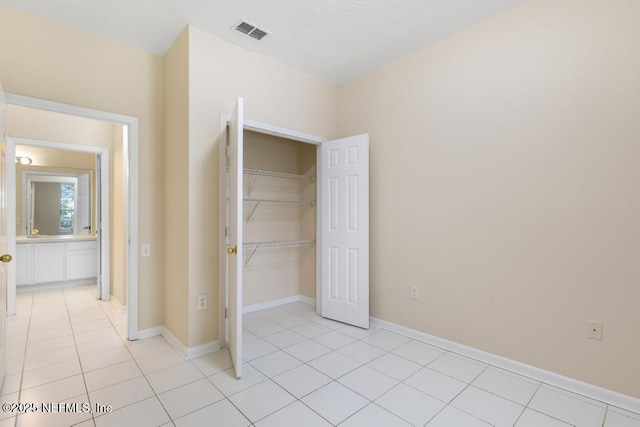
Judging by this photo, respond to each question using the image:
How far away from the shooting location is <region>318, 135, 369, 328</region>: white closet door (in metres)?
3.27

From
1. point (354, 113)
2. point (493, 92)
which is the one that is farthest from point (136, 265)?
point (493, 92)

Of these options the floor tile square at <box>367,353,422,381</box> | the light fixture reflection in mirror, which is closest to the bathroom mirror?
the light fixture reflection in mirror

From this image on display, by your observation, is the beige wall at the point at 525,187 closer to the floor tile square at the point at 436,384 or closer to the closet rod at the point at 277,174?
the floor tile square at the point at 436,384

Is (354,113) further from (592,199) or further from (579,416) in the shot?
(579,416)

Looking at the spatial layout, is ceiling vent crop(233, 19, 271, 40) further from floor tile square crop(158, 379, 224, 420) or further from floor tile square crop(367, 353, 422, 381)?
floor tile square crop(367, 353, 422, 381)

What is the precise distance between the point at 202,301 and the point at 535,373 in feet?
8.72

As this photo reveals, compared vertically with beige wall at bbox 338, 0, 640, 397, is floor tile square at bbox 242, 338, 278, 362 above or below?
below

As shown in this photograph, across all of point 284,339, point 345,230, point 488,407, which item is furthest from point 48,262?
point 488,407

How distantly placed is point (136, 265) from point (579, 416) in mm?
3520

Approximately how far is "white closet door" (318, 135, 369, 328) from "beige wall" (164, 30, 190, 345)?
1558 millimetres

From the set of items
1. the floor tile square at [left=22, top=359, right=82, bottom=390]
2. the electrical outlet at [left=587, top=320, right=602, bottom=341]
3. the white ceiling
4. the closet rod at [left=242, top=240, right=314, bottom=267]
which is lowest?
the floor tile square at [left=22, top=359, right=82, bottom=390]

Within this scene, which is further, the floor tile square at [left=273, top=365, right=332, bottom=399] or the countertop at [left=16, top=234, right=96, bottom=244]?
the countertop at [left=16, top=234, right=96, bottom=244]

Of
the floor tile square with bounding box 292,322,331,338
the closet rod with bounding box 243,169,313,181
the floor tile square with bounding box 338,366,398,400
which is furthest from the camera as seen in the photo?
the closet rod with bounding box 243,169,313,181

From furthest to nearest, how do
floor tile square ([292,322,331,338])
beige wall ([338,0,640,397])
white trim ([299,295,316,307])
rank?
white trim ([299,295,316,307])
floor tile square ([292,322,331,338])
beige wall ([338,0,640,397])
